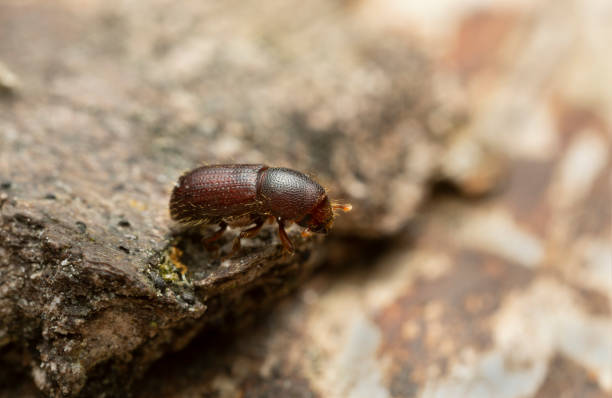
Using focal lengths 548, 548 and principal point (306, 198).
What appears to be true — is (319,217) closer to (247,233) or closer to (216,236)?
(247,233)

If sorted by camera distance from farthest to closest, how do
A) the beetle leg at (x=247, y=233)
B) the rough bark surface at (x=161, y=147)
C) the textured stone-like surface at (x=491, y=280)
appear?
the textured stone-like surface at (x=491, y=280) < the beetle leg at (x=247, y=233) < the rough bark surface at (x=161, y=147)

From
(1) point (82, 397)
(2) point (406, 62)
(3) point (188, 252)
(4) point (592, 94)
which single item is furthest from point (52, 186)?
(4) point (592, 94)

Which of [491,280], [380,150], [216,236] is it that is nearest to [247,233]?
[216,236]

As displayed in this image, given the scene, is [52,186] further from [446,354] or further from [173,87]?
[446,354]

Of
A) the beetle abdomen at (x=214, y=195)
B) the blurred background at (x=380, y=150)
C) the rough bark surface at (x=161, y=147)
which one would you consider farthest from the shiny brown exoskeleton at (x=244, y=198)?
the blurred background at (x=380, y=150)

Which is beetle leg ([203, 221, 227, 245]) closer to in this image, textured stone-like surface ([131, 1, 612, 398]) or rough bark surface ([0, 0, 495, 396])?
rough bark surface ([0, 0, 495, 396])

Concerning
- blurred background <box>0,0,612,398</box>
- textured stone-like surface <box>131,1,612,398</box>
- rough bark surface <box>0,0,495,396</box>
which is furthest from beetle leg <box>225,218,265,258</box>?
textured stone-like surface <box>131,1,612,398</box>

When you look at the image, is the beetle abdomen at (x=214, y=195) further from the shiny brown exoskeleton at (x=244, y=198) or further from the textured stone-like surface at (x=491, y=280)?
the textured stone-like surface at (x=491, y=280)
